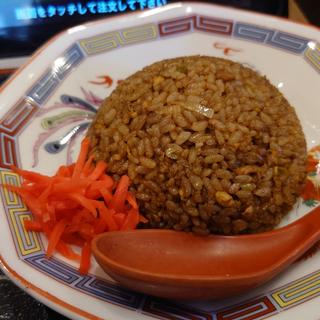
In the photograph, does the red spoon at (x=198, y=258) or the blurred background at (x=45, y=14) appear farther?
the blurred background at (x=45, y=14)

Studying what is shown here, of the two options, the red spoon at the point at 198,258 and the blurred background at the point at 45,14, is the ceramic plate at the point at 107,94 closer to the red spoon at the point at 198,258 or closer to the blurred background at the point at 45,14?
the red spoon at the point at 198,258

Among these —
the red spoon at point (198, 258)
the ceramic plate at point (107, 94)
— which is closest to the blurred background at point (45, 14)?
the ceramic plate at point (107, 94)

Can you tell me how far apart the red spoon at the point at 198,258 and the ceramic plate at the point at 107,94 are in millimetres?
50

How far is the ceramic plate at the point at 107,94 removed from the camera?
1.07m

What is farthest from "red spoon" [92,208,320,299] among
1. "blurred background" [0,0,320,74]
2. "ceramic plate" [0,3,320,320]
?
"blurred background" [0,0,320,74]

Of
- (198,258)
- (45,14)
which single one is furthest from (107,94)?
(198,258)

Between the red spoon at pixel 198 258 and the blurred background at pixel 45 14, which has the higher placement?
the blurred background at pixel 45 14

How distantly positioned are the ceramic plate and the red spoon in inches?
2.0

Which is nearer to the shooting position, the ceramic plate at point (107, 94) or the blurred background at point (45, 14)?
the ceramic plate at point (107, 94)

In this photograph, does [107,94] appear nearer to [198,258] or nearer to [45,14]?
[45,14]

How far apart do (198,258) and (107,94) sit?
2.47 ft

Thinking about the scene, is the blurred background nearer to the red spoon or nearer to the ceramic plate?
the ceramic plate

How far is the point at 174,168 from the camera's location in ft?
3.84

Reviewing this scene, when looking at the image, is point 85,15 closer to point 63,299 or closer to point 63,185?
point 63,185
